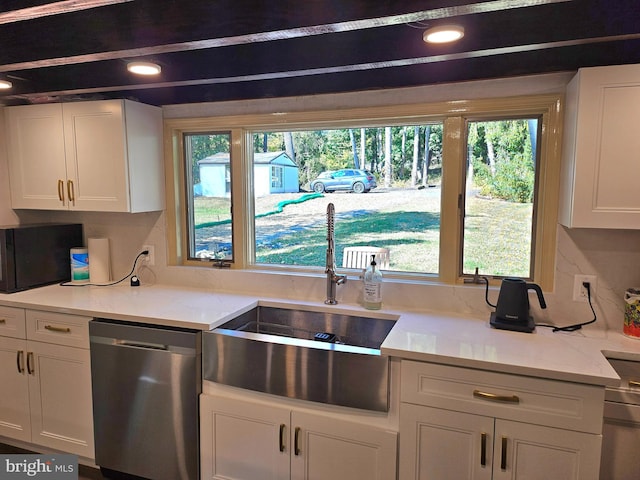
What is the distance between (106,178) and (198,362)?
50.4 inches

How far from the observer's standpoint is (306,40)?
180cm


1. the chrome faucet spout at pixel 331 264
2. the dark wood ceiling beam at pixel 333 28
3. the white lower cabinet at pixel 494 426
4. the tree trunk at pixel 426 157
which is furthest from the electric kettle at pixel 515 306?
the dark wood ceiling beam at pixel 333 28

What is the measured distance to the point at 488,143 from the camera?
7.04 ft

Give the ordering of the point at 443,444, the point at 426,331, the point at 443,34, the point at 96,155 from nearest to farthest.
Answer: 1. the point at 443,34
2. the point at 443,444
3. the point at 426,331
4. the point at 96,155

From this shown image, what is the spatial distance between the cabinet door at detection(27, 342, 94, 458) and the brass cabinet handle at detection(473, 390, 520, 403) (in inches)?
74.2

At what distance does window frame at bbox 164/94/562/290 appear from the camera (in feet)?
6.63

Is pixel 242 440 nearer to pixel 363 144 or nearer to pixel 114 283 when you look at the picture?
pixel 114 283

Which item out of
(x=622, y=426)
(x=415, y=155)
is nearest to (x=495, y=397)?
(x=622, y=426)

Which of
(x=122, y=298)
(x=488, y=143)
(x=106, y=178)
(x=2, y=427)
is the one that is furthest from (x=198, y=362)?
(x=488, y=143)

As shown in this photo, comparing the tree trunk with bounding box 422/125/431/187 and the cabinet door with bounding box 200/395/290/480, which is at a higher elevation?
the tree trunk with bounding box 422/125/431/187

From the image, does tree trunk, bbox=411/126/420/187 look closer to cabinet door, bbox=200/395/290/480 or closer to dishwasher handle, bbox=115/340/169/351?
cabinet door, bbox=200/395/290/480

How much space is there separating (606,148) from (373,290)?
1.19 meters

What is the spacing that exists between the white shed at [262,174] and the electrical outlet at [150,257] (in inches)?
21.5

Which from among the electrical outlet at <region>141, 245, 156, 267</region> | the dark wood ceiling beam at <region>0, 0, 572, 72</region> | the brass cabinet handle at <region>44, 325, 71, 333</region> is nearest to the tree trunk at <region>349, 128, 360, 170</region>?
the dark wood ceiling beam at <region>0, 0, 572, 72</region>
